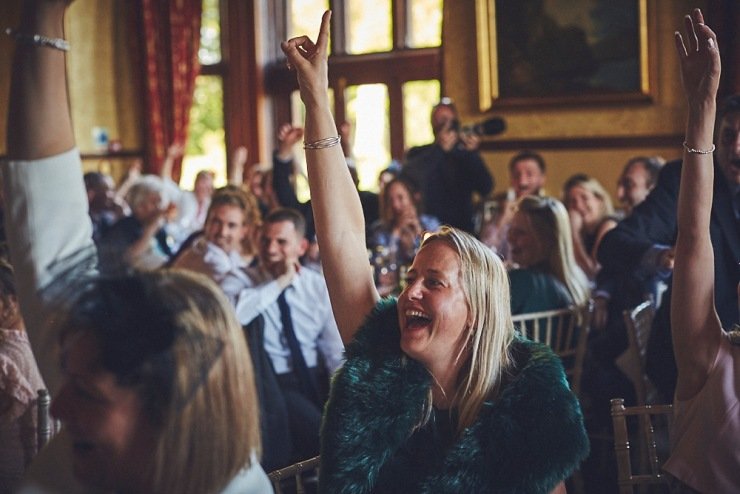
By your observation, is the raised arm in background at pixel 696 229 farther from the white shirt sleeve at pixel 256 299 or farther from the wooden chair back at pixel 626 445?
the white shirt sleeve at pixel 256 299

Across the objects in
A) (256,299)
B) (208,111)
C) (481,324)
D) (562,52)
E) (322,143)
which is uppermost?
(562,52)

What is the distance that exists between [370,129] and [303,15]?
1393 millimetres

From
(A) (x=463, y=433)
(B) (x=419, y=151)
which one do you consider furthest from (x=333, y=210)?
(B) (x=419, y=151)

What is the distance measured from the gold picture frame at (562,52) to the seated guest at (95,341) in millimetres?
7051

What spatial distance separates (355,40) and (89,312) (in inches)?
332

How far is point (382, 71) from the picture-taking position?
29.4 ft

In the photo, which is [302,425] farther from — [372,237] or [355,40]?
[355,40]

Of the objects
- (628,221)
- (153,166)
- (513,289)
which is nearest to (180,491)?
(628,221)

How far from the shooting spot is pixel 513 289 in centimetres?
367

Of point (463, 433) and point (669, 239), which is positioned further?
point (669, 239)

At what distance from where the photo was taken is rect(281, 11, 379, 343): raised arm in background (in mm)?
1749

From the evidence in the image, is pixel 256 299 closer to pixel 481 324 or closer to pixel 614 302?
pixel 614 302

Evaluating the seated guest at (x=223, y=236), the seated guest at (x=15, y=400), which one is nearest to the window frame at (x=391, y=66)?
the seated guest at (x=223, y=236)

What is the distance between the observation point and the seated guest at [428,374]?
5.02 feet
